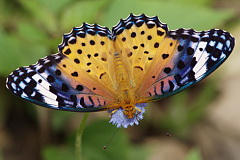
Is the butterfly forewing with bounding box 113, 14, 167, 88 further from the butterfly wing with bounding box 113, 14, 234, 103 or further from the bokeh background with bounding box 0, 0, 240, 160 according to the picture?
the bokeh background with bounding box 0, 0, 240, 160

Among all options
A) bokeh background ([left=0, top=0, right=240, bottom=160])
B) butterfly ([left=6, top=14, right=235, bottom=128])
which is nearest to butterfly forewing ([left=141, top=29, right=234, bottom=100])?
butterfly ([left=6, top=14, right=235, bottom=128])

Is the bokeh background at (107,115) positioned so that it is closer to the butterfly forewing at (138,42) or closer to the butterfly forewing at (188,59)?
the butterfly forewing at (138,42)

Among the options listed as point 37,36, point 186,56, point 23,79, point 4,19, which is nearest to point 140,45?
point 186,56

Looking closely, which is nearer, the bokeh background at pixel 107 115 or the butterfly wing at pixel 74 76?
the butterfly wing at pixel 74 76

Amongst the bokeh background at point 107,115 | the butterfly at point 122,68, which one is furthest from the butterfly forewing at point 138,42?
the bokeh background at point 107,115

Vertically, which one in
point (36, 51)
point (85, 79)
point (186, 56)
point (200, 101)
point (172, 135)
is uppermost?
point (186, 56)

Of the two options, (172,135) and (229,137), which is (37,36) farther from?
(229,137)
